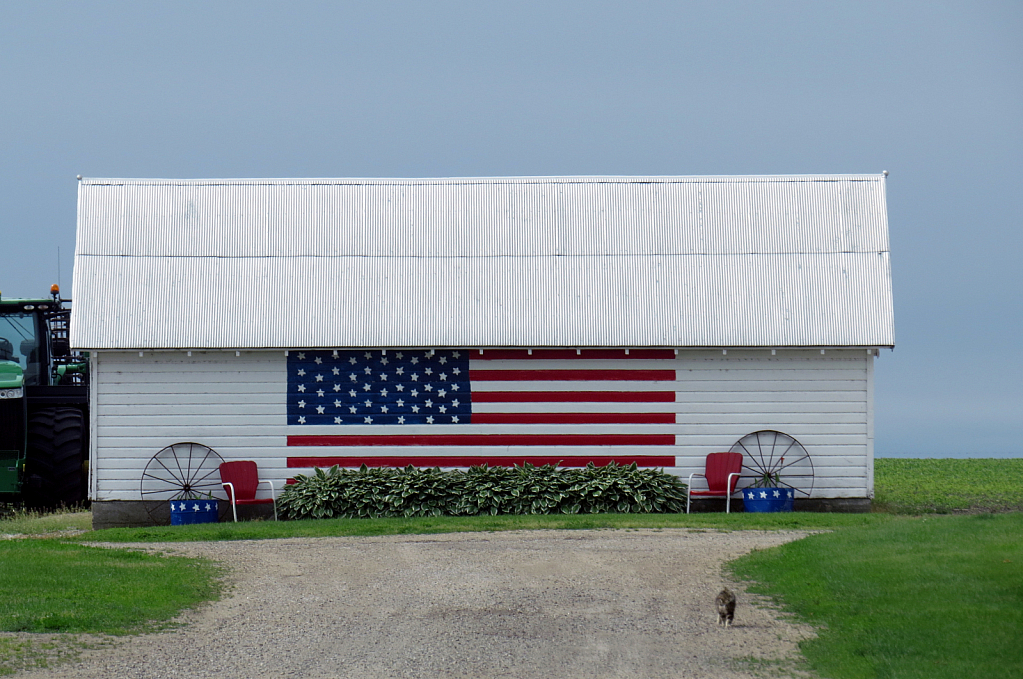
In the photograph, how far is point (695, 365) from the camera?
19531 mm

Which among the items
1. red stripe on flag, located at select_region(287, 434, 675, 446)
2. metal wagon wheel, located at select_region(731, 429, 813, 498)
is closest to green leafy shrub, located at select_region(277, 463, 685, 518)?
red stripe on flag, located at select_region(287, 434, 675, 446)

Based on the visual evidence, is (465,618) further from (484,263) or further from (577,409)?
(484,263)

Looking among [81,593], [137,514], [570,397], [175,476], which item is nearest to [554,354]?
[570,397]

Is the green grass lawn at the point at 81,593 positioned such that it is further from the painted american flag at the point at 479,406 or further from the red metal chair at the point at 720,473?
the red metal chair at the point at 720,473

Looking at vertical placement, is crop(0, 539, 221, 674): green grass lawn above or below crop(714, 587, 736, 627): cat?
below

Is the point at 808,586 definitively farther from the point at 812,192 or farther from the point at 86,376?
the point at 86,376

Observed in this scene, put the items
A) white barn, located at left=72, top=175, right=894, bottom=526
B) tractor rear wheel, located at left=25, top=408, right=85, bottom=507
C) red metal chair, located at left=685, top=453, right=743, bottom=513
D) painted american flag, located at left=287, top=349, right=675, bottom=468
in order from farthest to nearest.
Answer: tractor rear wheel, located at left=25, top=408, right=85, bottom=507, painted american flag, located at left=287, top=349, right=675, bottom=468, white barn, located at left=72, top=175, right=894, bottom=526, red metal chair, located at left=685, top=453, right=743, bottom=513

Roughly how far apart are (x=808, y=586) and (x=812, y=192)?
10.7 metres

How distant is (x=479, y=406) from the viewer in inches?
764

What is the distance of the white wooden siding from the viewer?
19.2m

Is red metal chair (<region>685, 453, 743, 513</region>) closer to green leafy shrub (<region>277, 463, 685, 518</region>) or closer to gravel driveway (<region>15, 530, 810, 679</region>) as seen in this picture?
green leafy shrub (<region>277, 463, 685, 518</region>)

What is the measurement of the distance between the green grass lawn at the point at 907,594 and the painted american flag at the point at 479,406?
4918mm

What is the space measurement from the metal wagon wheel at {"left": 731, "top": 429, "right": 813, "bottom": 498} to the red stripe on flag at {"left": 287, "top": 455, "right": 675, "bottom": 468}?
136cm

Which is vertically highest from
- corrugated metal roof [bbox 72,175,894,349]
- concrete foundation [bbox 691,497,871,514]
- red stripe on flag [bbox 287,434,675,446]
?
corrugated metal roof [bbox 72,175,894,349]
